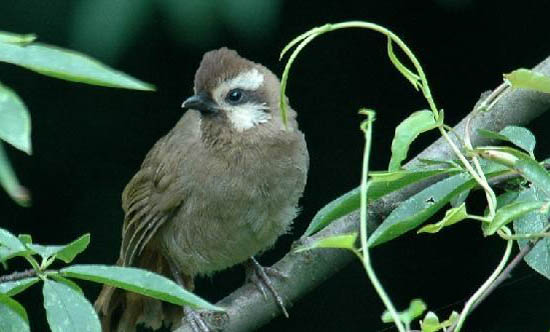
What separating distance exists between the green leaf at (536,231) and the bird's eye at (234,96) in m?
1.69

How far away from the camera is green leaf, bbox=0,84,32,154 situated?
85 cm

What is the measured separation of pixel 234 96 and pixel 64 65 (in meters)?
2.10

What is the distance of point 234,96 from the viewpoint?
3.00 metres

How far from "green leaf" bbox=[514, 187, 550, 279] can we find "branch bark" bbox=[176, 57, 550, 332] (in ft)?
2.86

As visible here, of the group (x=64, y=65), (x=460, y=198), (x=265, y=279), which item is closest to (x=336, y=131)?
(x=265, y=279)

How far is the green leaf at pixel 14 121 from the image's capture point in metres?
0.85

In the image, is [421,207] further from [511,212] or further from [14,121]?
[14,121]

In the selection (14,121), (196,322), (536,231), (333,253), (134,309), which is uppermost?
(14,121)

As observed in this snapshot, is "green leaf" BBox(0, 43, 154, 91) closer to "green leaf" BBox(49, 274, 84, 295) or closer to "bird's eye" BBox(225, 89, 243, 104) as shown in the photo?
"green leaf" BBox(49, 274, 84, 295)

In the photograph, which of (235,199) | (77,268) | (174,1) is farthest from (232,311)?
(77,268)

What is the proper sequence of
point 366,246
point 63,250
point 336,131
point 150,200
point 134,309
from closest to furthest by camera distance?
1. point 366,246
2. point 63,250
3. point 150,200
4. point 134,309
5. point 336,131

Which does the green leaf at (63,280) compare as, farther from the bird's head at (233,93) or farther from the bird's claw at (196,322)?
the bird's head at (233,93)

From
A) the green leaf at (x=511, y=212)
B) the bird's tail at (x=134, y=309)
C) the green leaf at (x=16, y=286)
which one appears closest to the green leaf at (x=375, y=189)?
the green leaf at (x=511, y=212)

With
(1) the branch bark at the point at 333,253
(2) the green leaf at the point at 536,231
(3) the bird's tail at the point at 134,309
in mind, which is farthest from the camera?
(3) the bird's tail at the point at 134,309
